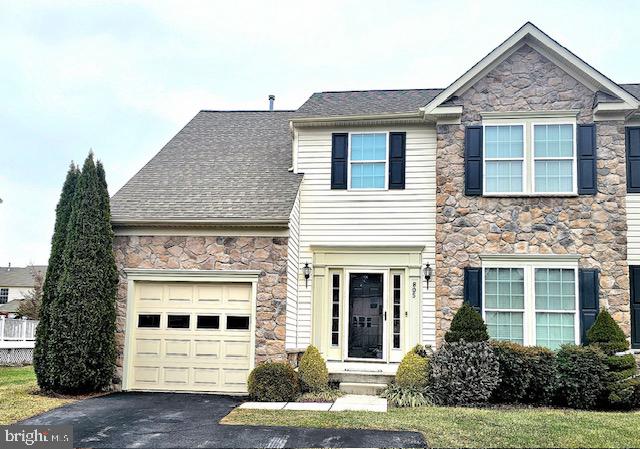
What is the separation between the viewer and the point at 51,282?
1097cm

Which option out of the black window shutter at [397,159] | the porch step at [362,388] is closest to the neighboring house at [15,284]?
the black window shutter at [397,159]

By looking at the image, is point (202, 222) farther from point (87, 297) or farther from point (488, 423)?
point (488, 423)

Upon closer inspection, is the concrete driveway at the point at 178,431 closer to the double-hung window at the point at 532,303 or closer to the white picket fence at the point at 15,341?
the double-hung window at the point at 532,303

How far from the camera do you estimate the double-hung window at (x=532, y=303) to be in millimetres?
11469

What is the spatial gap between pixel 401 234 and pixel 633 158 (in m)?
4.70

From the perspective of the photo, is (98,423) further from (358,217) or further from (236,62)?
(236,62)

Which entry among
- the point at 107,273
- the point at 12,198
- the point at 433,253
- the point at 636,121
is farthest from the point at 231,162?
the point at 12,198

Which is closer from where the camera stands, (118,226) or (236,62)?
(118,226)

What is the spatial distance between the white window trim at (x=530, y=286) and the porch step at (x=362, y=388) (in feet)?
8.00

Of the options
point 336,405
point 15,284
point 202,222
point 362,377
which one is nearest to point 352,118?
point 202,222

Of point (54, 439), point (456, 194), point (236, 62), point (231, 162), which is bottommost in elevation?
point (54, 439)

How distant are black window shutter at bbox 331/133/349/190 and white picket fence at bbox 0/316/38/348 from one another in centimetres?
1199

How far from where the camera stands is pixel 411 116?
12.5 metres

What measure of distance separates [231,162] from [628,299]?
8.59 meters
